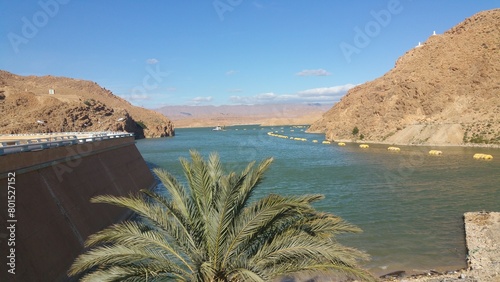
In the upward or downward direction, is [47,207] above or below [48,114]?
below

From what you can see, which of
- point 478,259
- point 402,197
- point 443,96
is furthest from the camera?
point 443,96

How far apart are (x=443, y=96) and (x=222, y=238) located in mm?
85816

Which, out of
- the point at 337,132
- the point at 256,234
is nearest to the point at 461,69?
the point at 337,132

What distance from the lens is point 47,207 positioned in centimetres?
1301

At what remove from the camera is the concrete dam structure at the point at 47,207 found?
34.0ft

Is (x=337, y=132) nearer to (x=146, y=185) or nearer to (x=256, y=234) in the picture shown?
(x=146, y=185)

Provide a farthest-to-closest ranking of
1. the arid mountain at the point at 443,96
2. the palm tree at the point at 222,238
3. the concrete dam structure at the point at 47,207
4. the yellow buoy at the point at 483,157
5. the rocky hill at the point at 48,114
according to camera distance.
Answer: the rocky hill at the point at 48,114 → the arid mountain at the point at 443,96 → the yellow buoy at the point at 483,157 → the concrete dam structure at the point at 47,207 → the palm tree at the point at 222,238

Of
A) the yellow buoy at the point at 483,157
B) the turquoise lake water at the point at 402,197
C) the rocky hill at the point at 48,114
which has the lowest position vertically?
the yellow buoy at the point at 483,157

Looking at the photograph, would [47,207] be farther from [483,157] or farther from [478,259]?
[483,157]

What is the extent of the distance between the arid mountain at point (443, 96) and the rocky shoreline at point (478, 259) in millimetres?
52967

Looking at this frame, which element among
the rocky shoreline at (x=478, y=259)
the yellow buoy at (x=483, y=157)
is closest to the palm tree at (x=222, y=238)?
the rocky shoreline at (x=478, y=259)

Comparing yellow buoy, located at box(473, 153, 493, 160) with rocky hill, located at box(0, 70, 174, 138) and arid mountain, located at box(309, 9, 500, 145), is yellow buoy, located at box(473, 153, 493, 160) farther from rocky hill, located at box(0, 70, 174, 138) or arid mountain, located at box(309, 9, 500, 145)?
rocky hill, located at box(0, 70, 174, 138)

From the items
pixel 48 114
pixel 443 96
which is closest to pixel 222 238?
pixel 443 96

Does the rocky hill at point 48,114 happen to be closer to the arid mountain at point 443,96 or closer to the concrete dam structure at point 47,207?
the concrete dam structure at point 47,207
